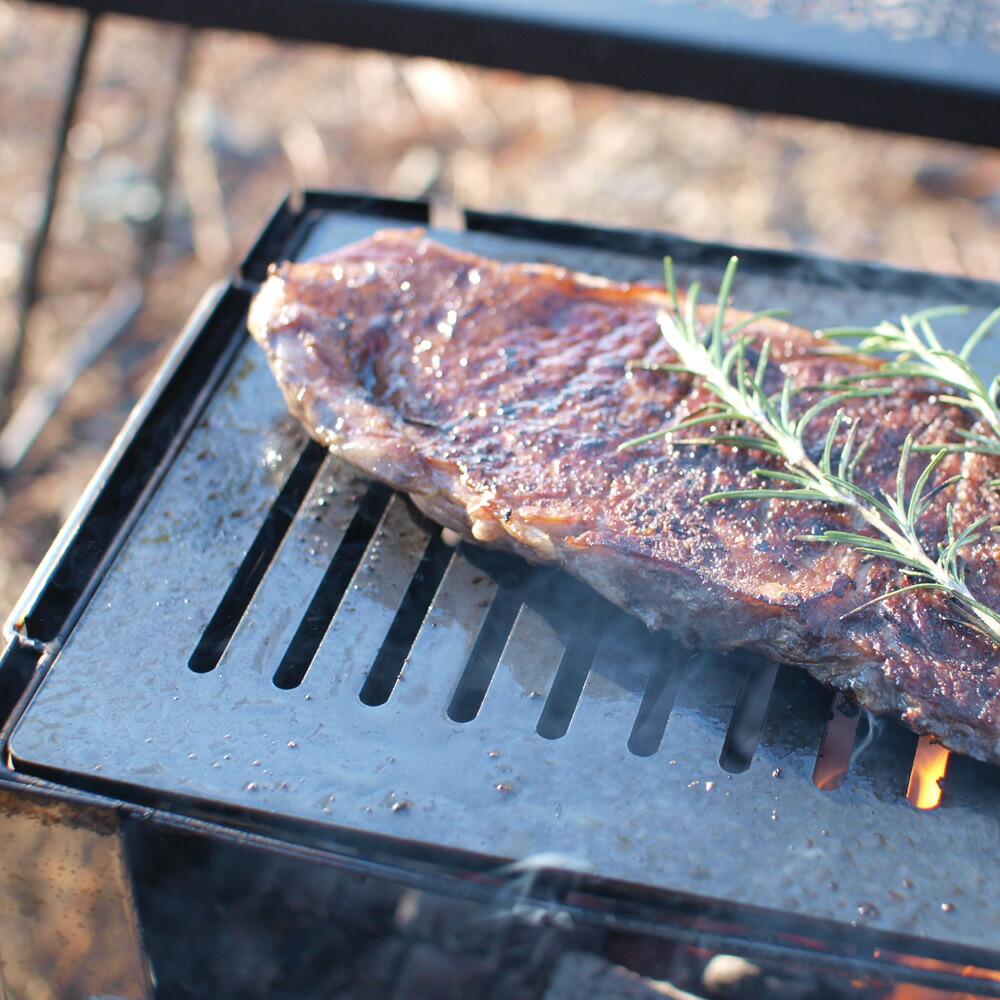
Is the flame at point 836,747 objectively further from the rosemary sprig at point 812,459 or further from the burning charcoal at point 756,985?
the burning charcoal at point 756,985

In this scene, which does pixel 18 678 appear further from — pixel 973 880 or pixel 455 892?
pixel 973 880

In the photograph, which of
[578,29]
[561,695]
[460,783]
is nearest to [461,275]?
[578,29]

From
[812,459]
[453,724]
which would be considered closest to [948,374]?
[812,459]

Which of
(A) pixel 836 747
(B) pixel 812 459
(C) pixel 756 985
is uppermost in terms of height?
(B) pixel 812 459

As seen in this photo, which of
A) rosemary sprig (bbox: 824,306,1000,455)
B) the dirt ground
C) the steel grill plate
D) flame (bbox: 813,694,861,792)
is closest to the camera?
the steel grill plate

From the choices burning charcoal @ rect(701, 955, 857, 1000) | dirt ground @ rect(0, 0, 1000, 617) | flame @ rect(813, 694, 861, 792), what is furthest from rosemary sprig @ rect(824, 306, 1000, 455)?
dirt ground @ rect(0, 0, 1000, 617)

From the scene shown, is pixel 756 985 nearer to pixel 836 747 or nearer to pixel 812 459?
pixel 836 747

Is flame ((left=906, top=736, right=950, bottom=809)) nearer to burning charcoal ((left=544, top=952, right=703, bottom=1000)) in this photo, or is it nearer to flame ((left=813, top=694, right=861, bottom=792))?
flame ((left=813, top=694, right=861, bottom=792))
